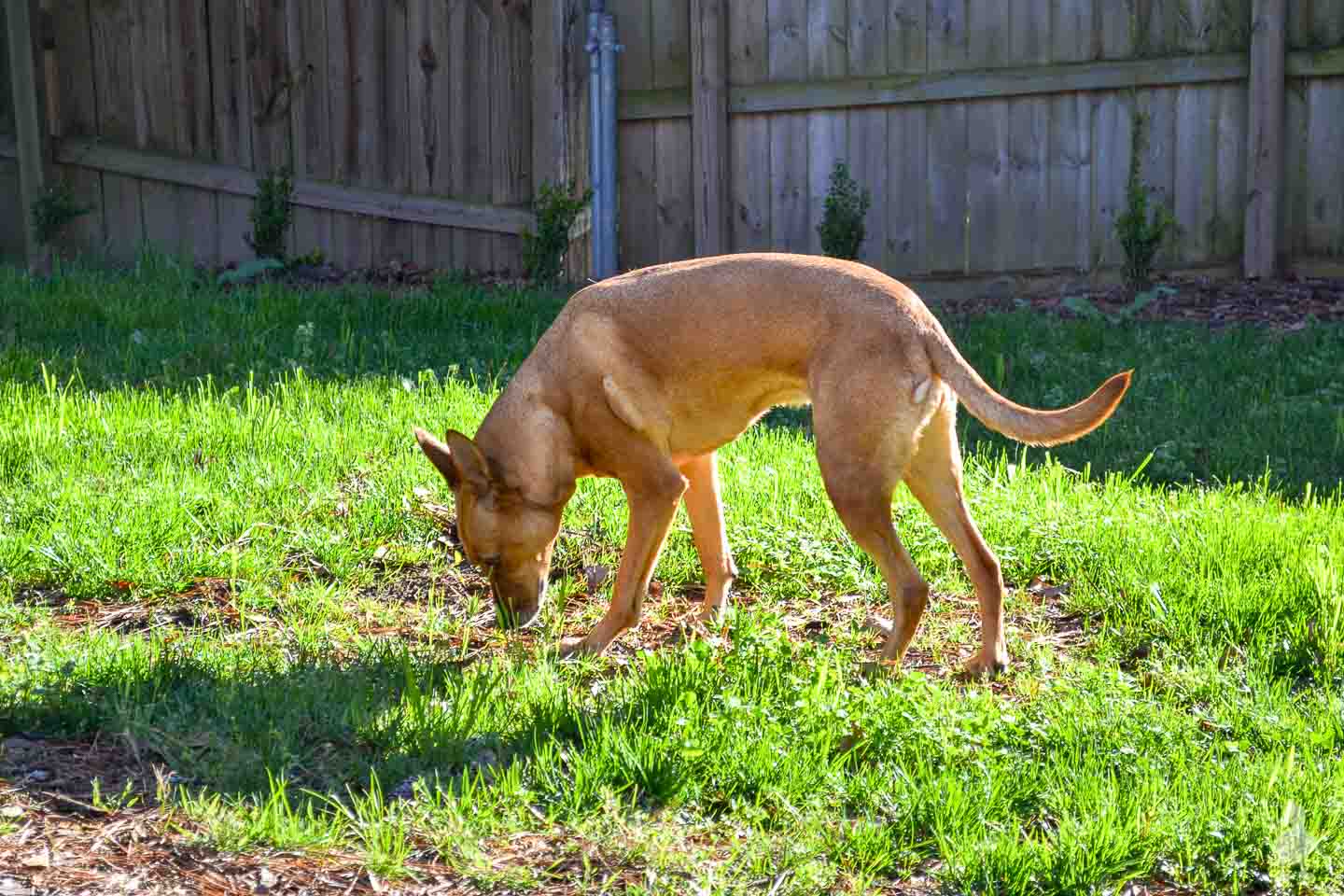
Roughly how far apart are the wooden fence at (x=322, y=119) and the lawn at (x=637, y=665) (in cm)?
344

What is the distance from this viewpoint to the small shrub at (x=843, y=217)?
9.87m

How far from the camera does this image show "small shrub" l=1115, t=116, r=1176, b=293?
9.35m

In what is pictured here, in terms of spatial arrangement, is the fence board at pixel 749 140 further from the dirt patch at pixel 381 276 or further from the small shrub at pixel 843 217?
the dirt patch at pixel 381 276

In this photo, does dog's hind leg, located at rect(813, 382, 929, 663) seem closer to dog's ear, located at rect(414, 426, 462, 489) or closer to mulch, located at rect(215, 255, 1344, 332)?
dog's ear, located at rect(414, 426, 462, 489)

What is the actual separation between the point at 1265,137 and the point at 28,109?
9.47 m

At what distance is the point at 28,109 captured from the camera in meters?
11.3

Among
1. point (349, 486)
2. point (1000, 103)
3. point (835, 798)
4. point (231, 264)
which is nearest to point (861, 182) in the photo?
point (1000, 103)

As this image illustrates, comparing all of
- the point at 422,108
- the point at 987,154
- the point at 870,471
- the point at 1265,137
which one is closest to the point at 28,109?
the point at 422,108

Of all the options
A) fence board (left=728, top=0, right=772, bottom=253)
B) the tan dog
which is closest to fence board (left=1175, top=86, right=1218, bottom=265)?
fence board (left=728, top=0, right=772, bottom=253)

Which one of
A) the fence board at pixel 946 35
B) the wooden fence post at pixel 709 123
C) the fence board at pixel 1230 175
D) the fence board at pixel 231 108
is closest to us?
the fence board at pixel 1230 175

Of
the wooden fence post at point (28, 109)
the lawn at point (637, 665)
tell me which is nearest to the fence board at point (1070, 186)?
the lawn at point (637, 665)

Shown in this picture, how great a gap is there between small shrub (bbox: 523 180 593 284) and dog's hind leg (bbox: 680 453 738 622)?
202 inches

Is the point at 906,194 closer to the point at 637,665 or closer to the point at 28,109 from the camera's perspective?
the point at 637,665

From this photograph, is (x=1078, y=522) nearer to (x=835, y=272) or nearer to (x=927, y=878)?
(x=835, y=272)
